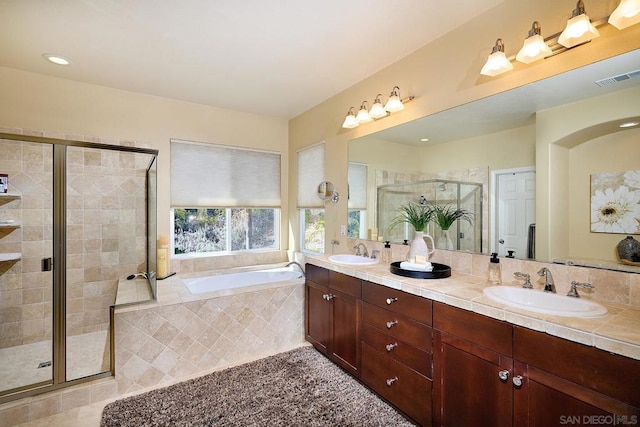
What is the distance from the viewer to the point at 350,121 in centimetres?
290

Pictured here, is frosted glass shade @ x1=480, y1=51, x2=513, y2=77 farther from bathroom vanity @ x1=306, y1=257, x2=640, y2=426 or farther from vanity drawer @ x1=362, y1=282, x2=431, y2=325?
vanity drawer @ x1=362, y1=282, x2=431, y2=325

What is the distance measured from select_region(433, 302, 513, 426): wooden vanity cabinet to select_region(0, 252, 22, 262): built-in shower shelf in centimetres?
361

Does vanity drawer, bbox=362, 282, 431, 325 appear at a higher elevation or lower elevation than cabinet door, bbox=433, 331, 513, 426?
higher

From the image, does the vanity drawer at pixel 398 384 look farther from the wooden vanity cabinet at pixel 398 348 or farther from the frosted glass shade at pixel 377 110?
the frosted glass shade at pixel 377 110

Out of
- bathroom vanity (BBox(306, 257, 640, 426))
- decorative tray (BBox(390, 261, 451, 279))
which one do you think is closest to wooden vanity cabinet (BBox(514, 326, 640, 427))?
bathroom vanity (BBox(306, 257, 640, 426))

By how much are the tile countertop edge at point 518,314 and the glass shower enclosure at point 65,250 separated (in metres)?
2.25

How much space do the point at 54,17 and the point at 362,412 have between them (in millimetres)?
3387

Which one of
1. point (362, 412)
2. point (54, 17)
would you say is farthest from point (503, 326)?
point (54, 17)

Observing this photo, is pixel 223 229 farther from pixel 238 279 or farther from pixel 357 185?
pixel 357 185

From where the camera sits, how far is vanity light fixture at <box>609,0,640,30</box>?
1.27m

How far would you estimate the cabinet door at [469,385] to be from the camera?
1.35 m

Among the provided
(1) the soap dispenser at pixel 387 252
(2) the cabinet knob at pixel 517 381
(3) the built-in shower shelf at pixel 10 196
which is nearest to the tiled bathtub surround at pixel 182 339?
(1) the soap dispenser at pixel 387 252

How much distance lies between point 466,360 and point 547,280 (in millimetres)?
656

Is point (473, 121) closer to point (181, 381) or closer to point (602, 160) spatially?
point (602, 160)
